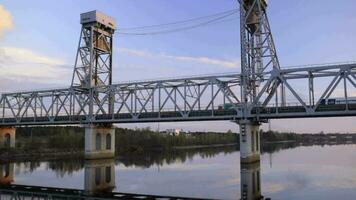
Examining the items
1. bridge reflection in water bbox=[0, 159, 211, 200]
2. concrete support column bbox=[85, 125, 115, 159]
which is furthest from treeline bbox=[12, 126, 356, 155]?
bridge reflection in water bbox=[0, 159, 211, 200]

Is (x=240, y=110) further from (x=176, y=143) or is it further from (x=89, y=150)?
(x=176, y=143)

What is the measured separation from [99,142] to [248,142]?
108ft

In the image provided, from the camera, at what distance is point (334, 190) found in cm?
3300

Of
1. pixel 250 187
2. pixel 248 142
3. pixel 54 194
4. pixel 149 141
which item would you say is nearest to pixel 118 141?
pixel 149 141

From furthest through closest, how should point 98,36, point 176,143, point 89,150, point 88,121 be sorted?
1. point 176,143
2. point 98,36
3. point 88,121
4. point 89,150

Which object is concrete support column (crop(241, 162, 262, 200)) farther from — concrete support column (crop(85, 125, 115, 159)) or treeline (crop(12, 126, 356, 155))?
treeline (crop(12, 126, 356, 155))

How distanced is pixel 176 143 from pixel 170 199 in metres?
113

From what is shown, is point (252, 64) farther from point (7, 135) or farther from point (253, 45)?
point (7, 135)

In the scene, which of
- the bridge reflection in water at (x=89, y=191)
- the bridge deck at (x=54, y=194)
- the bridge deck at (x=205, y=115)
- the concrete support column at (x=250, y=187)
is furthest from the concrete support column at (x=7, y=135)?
the concrete support column at (x=250, y=187)

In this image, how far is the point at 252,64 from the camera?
233ft

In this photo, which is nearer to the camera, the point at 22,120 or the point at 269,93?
the point at 269,93

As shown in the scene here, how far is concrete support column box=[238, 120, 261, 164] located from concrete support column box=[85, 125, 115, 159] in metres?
29.8

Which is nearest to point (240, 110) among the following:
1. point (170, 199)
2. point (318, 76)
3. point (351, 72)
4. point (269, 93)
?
point (269, 93)

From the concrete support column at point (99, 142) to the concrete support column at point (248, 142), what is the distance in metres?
29.8
